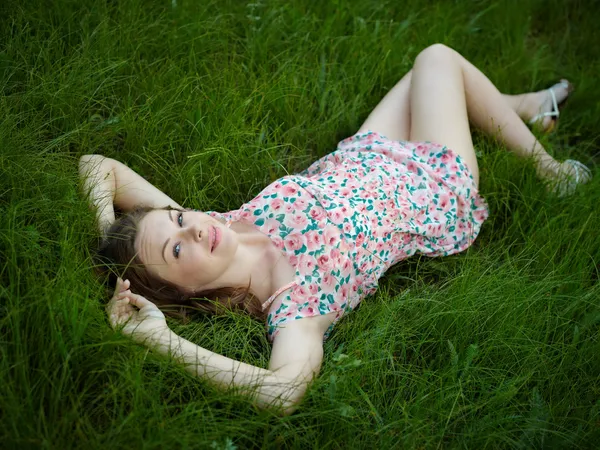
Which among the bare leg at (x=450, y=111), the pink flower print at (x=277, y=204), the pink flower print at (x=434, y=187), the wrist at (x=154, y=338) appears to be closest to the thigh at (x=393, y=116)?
the bare leg at (x=450, y=111)

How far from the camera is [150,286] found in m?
2.67

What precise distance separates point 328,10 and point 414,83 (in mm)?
918

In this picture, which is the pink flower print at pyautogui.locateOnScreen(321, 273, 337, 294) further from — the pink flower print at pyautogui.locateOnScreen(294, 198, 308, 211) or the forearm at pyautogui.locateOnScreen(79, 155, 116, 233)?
the forearm at pyautogui.locateOnScreen(79, 155, 116, 233)

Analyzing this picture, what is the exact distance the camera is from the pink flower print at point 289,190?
291cm

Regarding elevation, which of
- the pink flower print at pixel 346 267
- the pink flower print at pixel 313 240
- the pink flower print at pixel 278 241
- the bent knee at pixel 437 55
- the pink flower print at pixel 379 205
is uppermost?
the bent knee at pixel 437 55

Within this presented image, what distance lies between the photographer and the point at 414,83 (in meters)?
3.51

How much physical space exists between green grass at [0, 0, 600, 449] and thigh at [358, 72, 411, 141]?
0.57ft

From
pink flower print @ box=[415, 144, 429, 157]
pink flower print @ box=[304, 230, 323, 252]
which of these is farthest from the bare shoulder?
pink flower print @ box=[415, 144, 429, 157]

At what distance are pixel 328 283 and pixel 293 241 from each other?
10.0 inches

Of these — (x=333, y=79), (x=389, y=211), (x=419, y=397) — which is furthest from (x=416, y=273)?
(x=333, y=79)

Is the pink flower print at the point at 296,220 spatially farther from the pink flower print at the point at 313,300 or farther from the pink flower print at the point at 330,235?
the pink flower print at the point at 313,300

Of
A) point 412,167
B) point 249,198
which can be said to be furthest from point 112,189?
point 412,167

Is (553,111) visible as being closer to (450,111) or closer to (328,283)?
(450,111)

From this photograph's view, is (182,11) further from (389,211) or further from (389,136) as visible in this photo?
(389,211)
